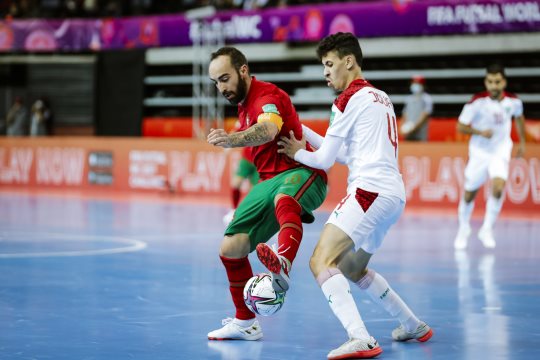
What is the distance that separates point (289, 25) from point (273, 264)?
20978mm

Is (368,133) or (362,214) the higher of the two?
(368,133)

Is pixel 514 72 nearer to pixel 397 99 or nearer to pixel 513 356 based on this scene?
pixel 397 99

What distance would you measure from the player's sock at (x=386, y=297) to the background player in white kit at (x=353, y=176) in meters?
0.23

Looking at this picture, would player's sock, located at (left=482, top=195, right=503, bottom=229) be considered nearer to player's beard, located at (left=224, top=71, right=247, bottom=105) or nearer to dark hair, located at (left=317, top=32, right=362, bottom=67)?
player's beard, located at (left=224, top=71, right=247, bottom=105)

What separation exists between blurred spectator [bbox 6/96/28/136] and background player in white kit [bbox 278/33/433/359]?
2912cm

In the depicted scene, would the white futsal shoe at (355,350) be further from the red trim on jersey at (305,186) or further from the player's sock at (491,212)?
the player's sock at (491,212)

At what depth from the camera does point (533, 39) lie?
2545 cm

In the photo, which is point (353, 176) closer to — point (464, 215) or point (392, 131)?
point (392, 131)

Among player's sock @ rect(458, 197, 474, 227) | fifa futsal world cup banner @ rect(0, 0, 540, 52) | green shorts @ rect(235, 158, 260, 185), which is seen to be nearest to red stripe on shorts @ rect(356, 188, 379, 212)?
player's sock @ rect(458, 197, 474, 227)

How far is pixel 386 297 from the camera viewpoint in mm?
7402

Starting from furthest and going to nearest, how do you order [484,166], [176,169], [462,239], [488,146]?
[176,169]
[488,146]
[484,166]
[462,239]

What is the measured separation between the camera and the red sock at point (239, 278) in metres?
7.48

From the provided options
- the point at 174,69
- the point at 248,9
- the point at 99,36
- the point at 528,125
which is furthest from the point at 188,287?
the point at 174,69

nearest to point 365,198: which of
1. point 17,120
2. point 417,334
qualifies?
point 417,334
